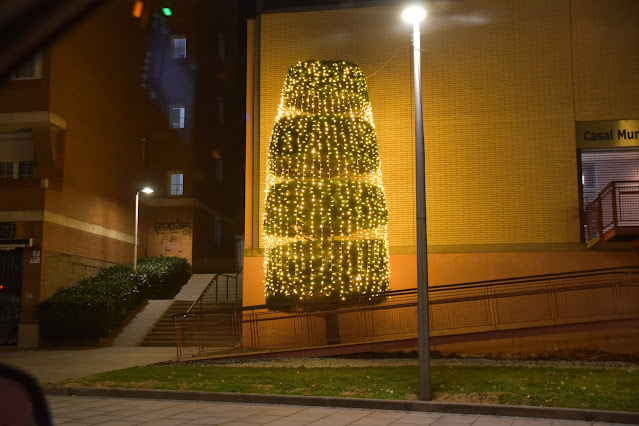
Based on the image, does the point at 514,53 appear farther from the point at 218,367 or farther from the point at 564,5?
the point at 218,367

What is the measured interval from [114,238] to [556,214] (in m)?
20.0

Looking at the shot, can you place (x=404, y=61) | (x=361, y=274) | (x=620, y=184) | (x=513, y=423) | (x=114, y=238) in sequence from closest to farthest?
(x=513, y=423), (x=361, y=274), (x=620, y=184), (x=404, y=61), (x=114, y=238)

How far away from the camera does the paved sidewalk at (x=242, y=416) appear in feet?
29.7

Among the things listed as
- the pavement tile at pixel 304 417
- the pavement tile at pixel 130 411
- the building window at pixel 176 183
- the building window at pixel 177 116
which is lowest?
the pavement tile at pixel 304 417

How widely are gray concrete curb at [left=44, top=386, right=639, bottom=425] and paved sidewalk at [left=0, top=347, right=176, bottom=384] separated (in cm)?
204

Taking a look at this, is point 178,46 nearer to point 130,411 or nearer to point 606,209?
point 606,209

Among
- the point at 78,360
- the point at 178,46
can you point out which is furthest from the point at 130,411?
the point at 178,46

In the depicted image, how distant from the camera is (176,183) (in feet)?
118

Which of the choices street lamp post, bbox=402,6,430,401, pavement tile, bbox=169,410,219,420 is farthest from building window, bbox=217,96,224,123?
pavement tile, bbox=169,410,219,420

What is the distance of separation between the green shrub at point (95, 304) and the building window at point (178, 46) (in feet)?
45.7

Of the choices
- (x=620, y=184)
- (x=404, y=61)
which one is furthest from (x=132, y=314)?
(x=620, y=184)

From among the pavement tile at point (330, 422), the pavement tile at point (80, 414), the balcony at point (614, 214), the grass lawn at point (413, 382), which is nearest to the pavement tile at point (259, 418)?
the pavement tile at point (330, 422)

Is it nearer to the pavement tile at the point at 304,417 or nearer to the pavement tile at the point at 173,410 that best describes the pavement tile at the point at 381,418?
the pavement tile at the point at 304,417

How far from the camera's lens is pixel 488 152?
1994cm
